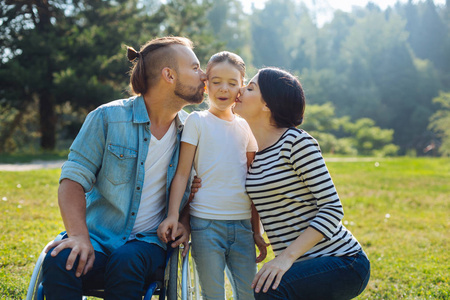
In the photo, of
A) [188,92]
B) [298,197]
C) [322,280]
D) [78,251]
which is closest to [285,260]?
[322,280]

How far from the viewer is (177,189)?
7.74 ft

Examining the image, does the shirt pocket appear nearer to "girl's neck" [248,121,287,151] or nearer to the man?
the man

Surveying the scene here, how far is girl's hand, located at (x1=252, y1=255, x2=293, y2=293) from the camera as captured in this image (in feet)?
6.19

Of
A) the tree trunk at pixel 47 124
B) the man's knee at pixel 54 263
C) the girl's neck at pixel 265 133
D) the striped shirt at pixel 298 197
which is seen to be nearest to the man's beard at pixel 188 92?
the girl's neck at pixel 265 133

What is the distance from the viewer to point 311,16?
5734cm

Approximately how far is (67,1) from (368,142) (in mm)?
19211

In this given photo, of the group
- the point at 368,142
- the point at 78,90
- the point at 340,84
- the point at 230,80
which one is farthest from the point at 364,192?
the point at 340,84

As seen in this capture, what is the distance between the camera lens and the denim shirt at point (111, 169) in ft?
7.39

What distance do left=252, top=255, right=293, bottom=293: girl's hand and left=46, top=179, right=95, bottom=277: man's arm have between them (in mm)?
789

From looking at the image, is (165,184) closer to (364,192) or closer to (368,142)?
(364,192)

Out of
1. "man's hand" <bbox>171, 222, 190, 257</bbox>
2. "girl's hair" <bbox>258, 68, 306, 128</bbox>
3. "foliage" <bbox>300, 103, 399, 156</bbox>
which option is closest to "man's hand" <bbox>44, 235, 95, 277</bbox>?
"man's hand" <bbox>171, 222, 190, 257</bbox>

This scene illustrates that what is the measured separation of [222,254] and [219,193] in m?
0.33

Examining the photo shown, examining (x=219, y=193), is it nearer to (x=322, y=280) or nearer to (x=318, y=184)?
(x=318, y=184)

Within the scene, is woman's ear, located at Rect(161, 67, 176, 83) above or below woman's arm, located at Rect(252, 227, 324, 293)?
above
